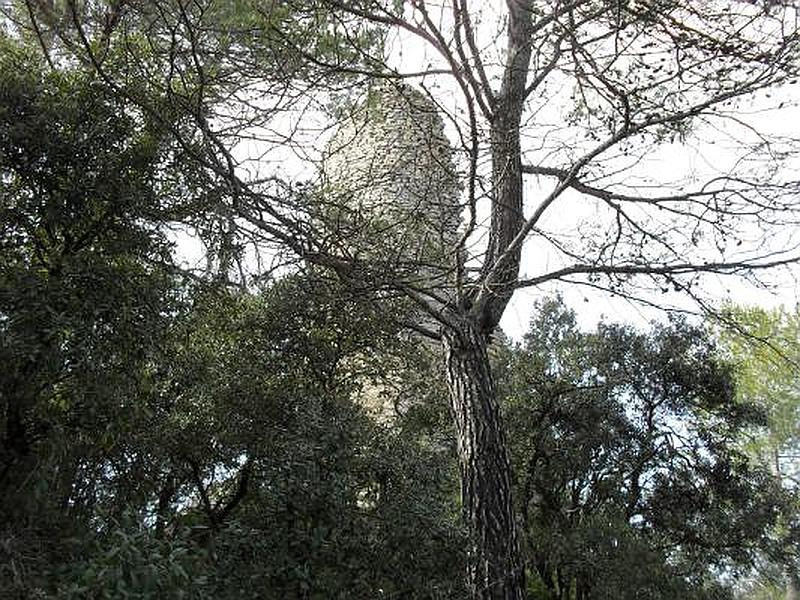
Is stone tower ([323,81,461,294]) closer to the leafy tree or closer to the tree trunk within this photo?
the tree trunk

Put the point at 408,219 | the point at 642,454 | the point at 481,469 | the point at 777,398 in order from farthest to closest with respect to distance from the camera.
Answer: the point at 777,398 → the point at 642,454 → the point at 408,219 → the point at 481,469

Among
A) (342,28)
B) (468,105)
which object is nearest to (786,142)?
(468,105)

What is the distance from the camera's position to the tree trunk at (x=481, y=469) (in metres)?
3.51

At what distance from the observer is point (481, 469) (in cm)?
383

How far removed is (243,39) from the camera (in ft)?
13.5

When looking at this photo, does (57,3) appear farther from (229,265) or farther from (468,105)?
(468,105)

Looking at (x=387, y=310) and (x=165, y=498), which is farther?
(x=387, y=310)

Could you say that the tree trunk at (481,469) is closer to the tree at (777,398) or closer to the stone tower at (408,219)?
the stone tower at (408,219)

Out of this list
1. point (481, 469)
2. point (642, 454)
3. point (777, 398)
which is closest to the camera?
point (481, 469)

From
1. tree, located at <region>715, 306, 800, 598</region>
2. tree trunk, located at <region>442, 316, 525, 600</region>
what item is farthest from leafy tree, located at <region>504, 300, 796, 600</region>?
tree, located at <region>715, 306, 800, 598</region>

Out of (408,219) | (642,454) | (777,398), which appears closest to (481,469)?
(408,219)

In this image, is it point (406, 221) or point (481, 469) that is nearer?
point (481, 469)

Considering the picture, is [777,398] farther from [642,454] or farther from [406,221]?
[406,221]

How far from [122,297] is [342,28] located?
6.04 feet
